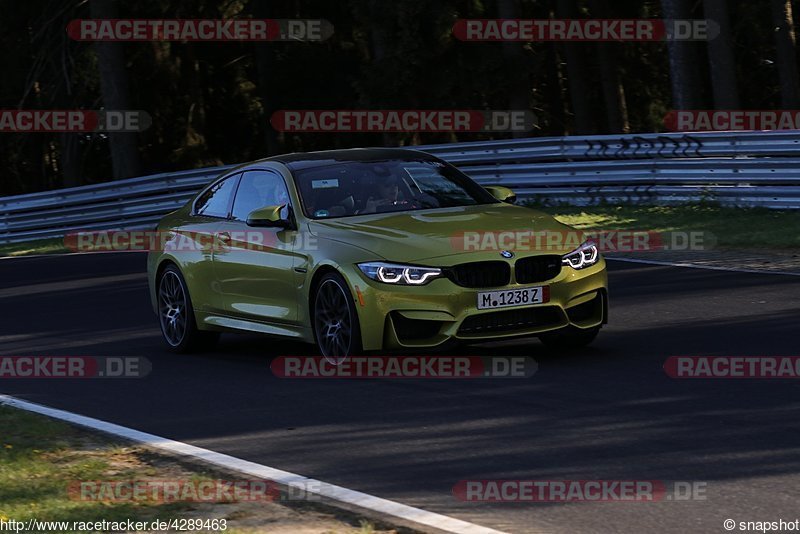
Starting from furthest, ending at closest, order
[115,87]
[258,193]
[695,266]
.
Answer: [115,87] < [695,266] < [258,193]

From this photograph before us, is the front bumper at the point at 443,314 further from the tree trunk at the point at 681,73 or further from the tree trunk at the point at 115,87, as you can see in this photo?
the tree trunk at the point at 115,87

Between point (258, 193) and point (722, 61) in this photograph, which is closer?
point (258, 193)

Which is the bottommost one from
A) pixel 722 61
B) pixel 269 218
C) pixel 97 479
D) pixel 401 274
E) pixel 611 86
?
pixel 97 479

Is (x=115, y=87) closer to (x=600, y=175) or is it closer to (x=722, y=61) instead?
(x=722, y=61)

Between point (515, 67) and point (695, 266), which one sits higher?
point (515, 67)

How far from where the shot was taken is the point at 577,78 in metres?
41.5

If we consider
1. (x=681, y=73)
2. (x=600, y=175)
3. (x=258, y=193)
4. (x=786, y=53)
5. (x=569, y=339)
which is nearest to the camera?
(x=569, y=339)

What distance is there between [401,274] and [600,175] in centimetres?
1324

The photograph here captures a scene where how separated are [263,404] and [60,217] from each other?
69.5 feet

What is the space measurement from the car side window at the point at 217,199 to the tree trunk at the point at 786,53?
26620mm

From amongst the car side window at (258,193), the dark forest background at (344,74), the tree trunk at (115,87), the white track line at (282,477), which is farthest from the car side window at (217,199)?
the tree trunk at (115,87)

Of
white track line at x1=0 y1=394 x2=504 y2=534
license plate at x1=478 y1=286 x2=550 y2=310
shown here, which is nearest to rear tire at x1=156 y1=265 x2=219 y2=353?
white track line at x1=0 y1=394 x2=504 y2=534

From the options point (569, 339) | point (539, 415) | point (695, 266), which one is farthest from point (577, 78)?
point (539, 415)

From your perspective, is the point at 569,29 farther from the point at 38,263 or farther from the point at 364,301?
the point at 364,301
